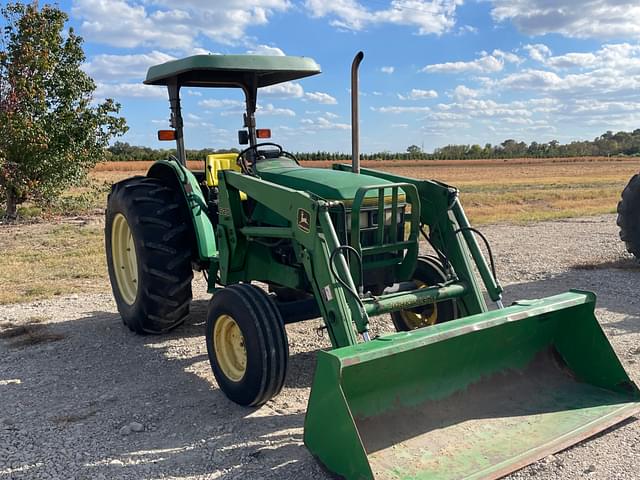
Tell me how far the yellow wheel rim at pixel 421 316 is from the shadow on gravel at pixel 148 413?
865 mm

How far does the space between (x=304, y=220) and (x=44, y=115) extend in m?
11.2

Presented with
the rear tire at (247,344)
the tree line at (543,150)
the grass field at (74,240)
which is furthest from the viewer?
the tree line at (543,150)

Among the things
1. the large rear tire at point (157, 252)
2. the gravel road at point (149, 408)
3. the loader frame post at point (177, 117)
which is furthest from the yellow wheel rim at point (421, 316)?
the loader frame post at point (177, 117)

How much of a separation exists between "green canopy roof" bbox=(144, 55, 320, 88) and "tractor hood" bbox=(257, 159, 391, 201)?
812 mm

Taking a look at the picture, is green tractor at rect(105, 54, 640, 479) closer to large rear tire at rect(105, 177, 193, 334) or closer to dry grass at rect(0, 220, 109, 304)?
large rear tire at rect(105, 177, 193, 334)

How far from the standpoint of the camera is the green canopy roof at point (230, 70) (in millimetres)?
4922

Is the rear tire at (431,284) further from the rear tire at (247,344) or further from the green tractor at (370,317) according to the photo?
the rear tire at (247,344)

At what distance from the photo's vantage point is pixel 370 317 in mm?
4129

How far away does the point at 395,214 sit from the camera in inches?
167

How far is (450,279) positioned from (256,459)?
190 centimetres

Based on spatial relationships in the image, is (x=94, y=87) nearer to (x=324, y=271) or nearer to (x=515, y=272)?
(x=515, y=272)

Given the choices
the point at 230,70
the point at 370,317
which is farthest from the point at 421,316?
the point at 230,70

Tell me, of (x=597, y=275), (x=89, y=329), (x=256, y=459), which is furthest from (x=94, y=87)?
(x=256, y=459)

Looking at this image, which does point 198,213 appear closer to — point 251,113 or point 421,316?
point 251,113
